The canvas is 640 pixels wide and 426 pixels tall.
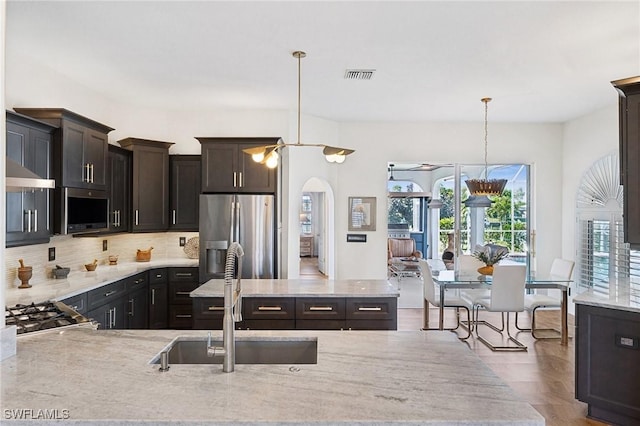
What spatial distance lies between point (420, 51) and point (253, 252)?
2.84m

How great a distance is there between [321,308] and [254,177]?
228cm

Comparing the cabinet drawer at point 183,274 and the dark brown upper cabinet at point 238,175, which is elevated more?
the dark brown upper cabinet at point 238,175

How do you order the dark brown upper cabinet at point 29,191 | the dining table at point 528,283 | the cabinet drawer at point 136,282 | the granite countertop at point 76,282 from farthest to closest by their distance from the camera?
the dining table at point 528,283
the cabinet drawer at point 136,282
the granite countertop at point 76,282
the dark brown upper cabinet at point 29,191

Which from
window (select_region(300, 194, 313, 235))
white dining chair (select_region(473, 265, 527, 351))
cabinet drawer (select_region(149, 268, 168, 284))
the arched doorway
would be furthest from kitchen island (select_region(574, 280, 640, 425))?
window (select_region(300, 194, 313, 235))

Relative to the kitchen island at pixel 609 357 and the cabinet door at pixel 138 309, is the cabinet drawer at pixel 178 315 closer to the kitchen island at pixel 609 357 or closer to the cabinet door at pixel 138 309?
the cabinet door at pixel 138 309

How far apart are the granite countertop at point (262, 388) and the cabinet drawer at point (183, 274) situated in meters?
3.09

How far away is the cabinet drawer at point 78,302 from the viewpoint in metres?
3.29

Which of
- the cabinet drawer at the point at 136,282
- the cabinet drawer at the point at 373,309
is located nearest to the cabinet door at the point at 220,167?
the cabinet drawer at the point at 136,282

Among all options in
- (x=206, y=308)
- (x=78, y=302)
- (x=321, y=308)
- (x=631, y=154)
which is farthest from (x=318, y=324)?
(x=631, y=154)

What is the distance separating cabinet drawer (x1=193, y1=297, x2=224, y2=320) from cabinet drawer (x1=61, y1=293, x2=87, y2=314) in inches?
38.5

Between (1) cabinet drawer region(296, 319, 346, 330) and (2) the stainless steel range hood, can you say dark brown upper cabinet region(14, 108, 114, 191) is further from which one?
(1) cabinet drawer region(296, 319, 346, 330)

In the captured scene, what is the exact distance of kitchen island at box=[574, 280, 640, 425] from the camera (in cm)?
279

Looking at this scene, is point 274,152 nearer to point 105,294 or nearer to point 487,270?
point 105,294

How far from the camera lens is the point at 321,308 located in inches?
129
